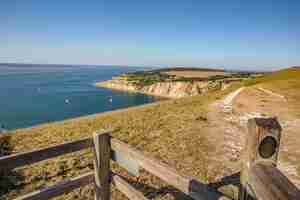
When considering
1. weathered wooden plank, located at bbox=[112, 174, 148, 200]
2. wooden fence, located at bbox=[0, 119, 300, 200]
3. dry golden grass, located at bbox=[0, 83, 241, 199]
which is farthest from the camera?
dry golden grass, located at bbox=[0, 83, 241, 199]

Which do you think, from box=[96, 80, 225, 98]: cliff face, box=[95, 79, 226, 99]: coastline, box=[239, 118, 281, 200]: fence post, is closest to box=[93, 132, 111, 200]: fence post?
box=[239, 118, 281, 200]: fence post

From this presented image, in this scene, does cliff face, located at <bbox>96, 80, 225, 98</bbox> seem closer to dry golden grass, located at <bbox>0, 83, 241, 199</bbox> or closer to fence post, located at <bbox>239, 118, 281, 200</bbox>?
dry golden grass, located at <bbox>0, 83, 241, 199</bbox>

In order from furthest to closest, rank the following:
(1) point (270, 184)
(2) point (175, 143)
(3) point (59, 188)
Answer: (2) point (175, 143) < (3) point (59, 188) < (1) point (270, 184)

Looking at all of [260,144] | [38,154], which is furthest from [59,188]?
[260,144]

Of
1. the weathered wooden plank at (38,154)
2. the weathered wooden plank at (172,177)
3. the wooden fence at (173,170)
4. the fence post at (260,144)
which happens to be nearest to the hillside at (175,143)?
the wooden fence at (173,170)

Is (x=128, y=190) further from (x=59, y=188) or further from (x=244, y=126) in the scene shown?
(x=244, y=126)

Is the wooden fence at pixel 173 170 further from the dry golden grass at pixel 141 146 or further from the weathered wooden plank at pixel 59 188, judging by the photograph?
the dry golden grass at pixel 141 146
